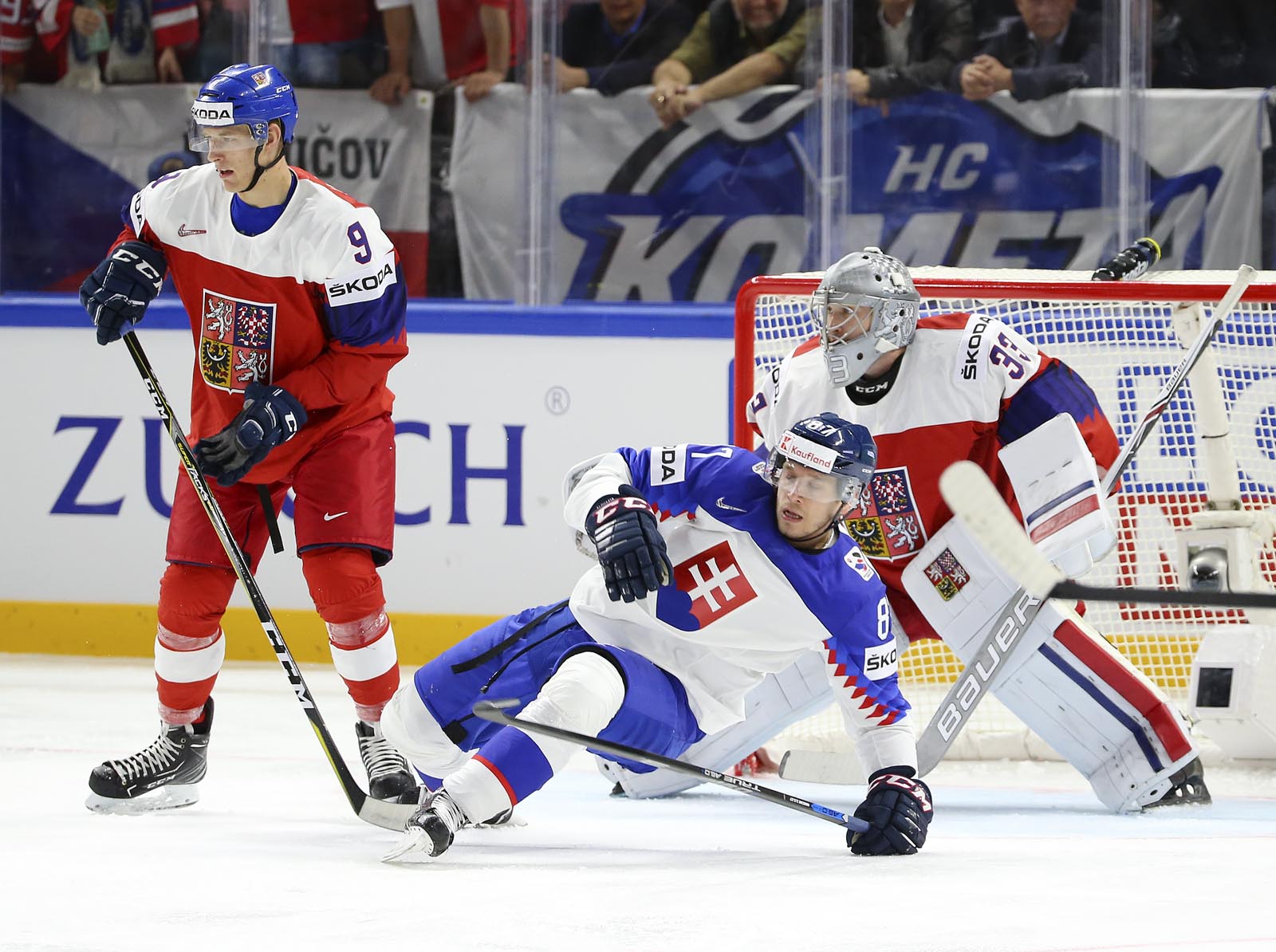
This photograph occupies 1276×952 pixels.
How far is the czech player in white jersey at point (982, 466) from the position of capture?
3164mm

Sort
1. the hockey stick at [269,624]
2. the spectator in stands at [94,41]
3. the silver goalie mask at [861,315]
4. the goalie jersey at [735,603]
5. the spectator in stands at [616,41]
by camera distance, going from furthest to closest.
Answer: the spectator in stands at [94,41]
the spectator in stands at [616,41]
the silver goalie mask at [861,315]
the hockey stick at [269,624]
the goalie jersey at [735,603]

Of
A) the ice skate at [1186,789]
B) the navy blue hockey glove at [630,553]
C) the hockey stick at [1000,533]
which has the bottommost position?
the ice skate at [1186,789]

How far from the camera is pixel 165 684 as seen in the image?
3.02 metres

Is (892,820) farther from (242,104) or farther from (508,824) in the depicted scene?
(242,104)

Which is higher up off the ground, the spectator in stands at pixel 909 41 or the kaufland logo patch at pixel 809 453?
the spectator in stands at pixel 909 41

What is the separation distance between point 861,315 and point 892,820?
95 centimetres

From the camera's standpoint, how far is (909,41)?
502 centimetres

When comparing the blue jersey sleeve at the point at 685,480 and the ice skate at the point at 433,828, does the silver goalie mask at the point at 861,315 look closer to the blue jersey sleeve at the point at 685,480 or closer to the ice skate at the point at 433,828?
the blue jersey sleeve at the point at 685,480

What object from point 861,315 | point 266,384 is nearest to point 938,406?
point 861,315

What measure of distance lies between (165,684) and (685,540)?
94cm

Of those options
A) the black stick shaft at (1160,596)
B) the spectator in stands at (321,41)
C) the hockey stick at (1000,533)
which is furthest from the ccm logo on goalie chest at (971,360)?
the spectator in stands at (321,41)

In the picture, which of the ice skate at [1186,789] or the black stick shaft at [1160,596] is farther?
the ice skate at [1186,789]

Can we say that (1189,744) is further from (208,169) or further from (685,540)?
(208,169)

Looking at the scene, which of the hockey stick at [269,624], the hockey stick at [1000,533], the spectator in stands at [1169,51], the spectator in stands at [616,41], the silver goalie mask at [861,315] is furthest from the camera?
the spectator in stands at [616,41]
